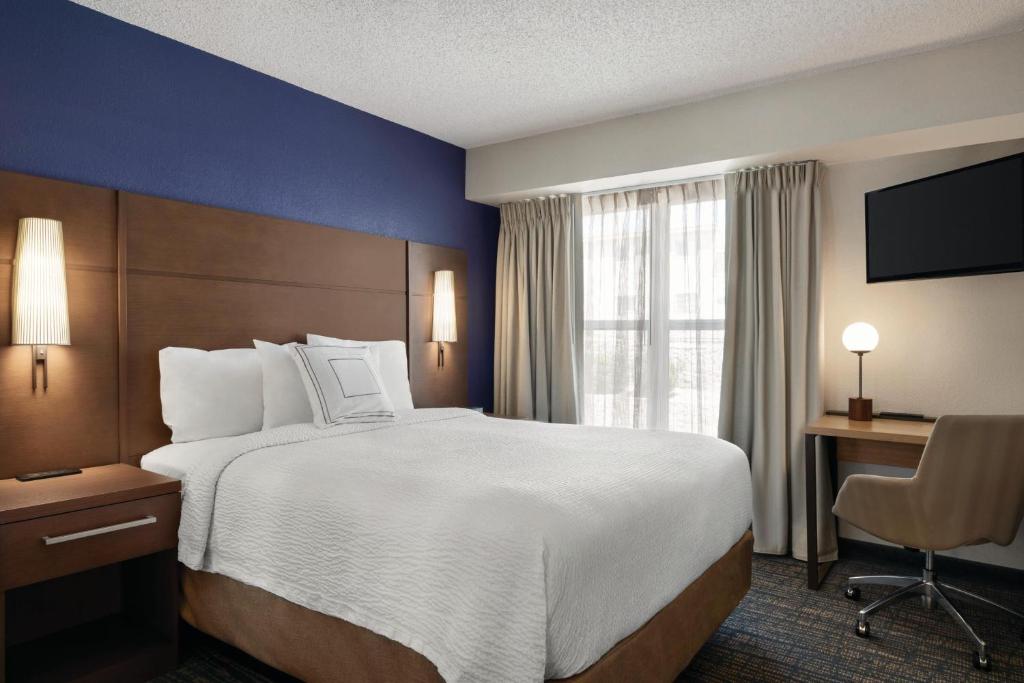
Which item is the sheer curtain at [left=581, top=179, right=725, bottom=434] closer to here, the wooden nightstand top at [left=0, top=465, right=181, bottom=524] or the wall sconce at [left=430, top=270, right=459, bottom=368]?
the wall sconce at [left=430, top=270, right=459, bottom=368]

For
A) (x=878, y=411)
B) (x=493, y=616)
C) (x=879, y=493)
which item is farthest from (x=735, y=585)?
(x=878, y=411)

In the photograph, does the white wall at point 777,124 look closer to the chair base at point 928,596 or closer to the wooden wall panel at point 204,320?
the wooden wall panel at point 204,320

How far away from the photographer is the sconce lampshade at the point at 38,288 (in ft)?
7.83

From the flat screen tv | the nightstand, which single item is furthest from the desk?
the nightstand

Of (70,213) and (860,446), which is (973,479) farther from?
(70,213)

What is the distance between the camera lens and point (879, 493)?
271cm

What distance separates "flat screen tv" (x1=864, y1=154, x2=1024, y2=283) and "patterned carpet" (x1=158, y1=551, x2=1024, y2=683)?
1.64 m

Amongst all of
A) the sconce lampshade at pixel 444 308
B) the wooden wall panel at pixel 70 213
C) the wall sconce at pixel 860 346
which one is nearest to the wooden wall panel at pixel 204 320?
the wooden wall panel at pixel 70 213

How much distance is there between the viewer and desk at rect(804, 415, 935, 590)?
3.03 m

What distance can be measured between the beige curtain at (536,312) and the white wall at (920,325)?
1.69 metres

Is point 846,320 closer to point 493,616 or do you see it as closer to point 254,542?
point 493,616

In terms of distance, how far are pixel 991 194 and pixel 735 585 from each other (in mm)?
2194

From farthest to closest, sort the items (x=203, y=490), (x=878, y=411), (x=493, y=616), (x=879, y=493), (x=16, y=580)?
(x=878, y=411) < (x=879, y=493) < (x=203, y=490) < (x=16, y=580) < (x=493, y=616)

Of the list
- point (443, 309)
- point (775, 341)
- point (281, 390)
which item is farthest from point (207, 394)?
point (775, 341)
